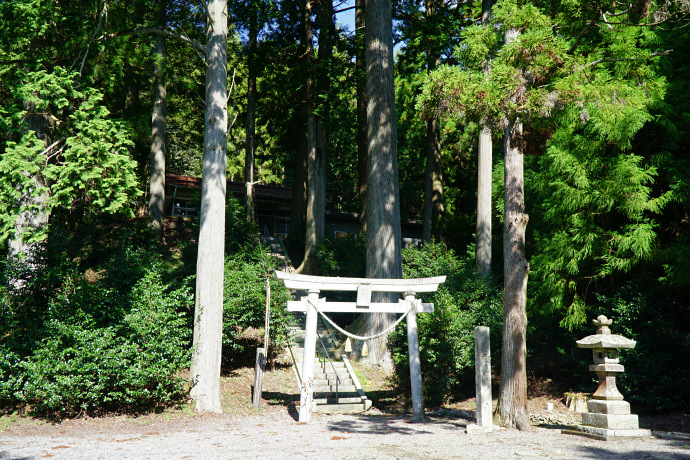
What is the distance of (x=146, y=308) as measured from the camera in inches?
374

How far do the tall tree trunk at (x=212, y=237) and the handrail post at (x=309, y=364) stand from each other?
5.72 ft

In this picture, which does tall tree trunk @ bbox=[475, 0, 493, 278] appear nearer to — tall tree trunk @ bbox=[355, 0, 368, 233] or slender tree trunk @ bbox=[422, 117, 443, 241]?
tall tree trunk @ bbox=[355, 0, 368, 233]

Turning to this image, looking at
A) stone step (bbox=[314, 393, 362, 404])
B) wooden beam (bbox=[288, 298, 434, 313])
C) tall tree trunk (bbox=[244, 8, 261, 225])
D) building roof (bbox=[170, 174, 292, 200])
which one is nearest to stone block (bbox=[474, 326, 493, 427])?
wooden beam (bbox=[288, 298, 434, 313])

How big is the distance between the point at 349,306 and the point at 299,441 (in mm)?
3424

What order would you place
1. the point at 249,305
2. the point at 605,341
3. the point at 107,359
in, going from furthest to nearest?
1. the point at 249,305
2. the point at 107,359
3. the point at 605,341

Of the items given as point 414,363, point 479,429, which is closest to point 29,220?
point 414,363

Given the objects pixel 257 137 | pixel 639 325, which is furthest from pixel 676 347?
pixel 257 137

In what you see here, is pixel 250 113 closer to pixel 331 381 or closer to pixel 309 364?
pixel 331 381

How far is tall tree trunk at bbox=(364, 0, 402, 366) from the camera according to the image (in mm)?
12516

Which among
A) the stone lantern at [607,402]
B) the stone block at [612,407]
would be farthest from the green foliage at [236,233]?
the stone block at [612,407]

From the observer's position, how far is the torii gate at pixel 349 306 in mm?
9406

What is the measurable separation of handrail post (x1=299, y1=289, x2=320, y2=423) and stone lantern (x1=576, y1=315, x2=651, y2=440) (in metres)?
4.52

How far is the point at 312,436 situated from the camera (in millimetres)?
7535

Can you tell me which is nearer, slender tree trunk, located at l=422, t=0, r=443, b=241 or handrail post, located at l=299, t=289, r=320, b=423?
handrail post, located at l=299, t=289, r=320, b=423
